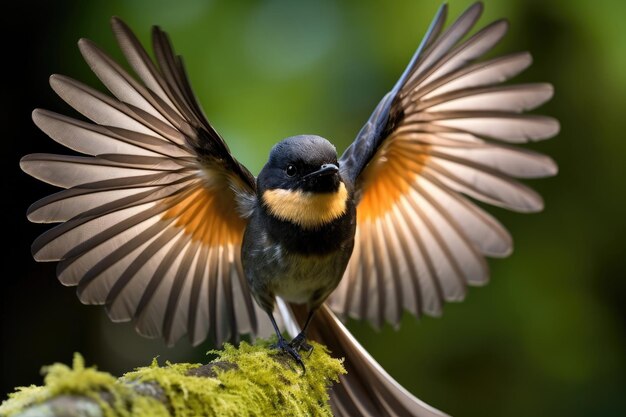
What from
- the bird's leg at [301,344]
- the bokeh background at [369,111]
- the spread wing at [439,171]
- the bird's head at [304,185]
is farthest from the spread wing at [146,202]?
the bokeh background at [369,111]

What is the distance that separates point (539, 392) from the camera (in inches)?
136

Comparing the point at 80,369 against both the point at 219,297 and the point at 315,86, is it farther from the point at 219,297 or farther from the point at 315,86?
the point at 315,86

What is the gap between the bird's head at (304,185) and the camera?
225cm

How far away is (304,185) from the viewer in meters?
2.29

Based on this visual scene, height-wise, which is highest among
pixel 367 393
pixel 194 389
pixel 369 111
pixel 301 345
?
pixel 369 111

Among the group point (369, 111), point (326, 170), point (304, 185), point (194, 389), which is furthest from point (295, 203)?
point (369, 111)

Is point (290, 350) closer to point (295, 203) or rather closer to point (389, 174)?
point (295, 203)

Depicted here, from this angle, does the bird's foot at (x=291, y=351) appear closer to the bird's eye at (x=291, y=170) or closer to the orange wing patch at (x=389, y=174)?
the bird's eye at (x=291, y=170)

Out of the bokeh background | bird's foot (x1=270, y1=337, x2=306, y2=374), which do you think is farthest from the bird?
the bokeh background

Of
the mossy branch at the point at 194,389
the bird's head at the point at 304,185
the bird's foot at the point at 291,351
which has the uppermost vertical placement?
the bird's head at the point at 304,185

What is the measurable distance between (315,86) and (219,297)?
Answer: 3.91 feet

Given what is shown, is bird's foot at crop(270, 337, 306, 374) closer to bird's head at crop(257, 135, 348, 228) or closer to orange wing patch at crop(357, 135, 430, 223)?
bird's head at crop(257, 135, 348, 228)

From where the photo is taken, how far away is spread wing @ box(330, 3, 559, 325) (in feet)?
7.91

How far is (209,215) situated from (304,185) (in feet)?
1.27
